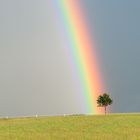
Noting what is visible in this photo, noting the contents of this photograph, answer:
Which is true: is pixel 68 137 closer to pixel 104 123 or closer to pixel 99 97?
pixel 104 123

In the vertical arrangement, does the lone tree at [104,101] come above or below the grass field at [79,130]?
above

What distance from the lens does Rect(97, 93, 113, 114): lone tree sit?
177m

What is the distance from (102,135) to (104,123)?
10050 millimetres

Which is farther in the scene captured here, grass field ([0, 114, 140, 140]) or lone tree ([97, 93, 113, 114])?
lone tree ([97, 93, 113, 114])

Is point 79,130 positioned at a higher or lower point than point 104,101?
lower

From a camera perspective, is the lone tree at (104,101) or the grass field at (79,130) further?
the lone tree at (104,101)

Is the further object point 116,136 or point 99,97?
point 99,97

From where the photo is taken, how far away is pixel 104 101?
17762 cm

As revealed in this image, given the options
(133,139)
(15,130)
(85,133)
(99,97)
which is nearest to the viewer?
(133,139)

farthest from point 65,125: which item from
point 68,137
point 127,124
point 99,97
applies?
point 99,97

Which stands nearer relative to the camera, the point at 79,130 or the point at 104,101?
the point at 79,130

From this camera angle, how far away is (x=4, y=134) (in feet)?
132

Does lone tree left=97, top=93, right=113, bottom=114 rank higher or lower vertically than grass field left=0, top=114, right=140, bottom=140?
higher

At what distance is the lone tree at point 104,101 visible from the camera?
177 metres
